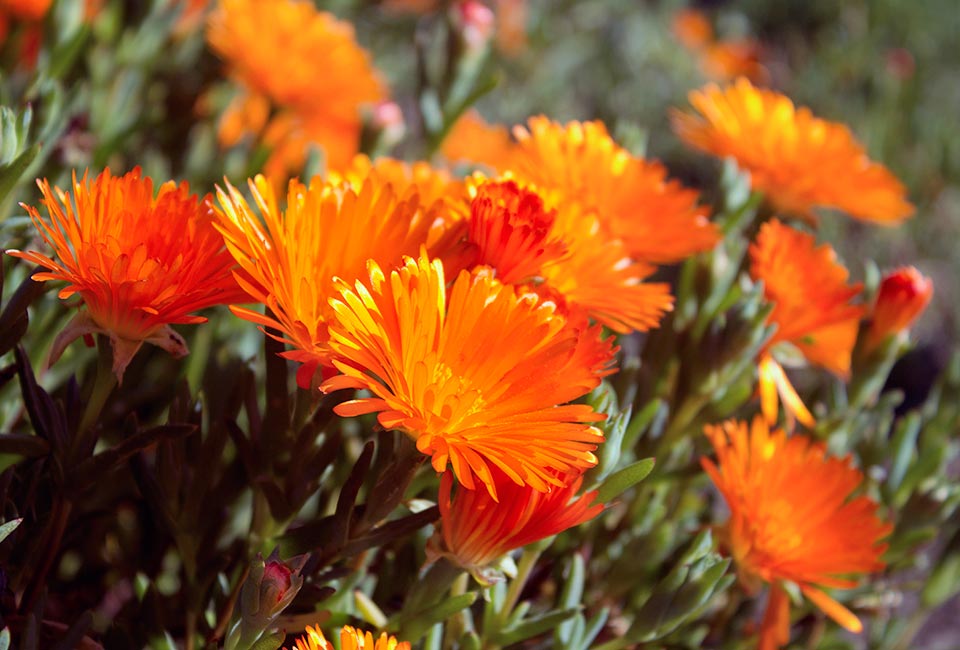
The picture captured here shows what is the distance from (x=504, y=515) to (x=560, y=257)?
17 cm

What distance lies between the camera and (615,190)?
0.86 meters

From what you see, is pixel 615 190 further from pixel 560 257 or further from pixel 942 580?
pixel 942 580

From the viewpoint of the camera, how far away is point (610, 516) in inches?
38.6

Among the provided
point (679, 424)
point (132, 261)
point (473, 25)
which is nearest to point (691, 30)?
point (473, 25)

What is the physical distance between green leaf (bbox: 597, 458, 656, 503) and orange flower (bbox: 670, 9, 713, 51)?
11.2ft

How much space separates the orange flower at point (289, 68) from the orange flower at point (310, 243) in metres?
0.72

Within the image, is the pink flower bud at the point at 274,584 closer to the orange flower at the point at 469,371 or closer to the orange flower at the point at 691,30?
the orange flower at the point at 469,371

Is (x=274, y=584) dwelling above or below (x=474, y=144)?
above

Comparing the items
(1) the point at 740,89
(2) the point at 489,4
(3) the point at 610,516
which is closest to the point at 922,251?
(2) the point at 489,4

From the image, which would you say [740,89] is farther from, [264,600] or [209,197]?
[264,600]

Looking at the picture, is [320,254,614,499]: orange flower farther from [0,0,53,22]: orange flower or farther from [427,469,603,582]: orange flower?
[0,0,53,22]: orange flower

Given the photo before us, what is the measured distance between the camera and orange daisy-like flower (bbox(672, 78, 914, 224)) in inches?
43.0

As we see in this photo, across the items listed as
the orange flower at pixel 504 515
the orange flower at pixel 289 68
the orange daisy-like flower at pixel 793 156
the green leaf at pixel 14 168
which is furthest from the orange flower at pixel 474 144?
the orange flower at pixel 504 515

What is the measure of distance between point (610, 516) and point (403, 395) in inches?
19.7
